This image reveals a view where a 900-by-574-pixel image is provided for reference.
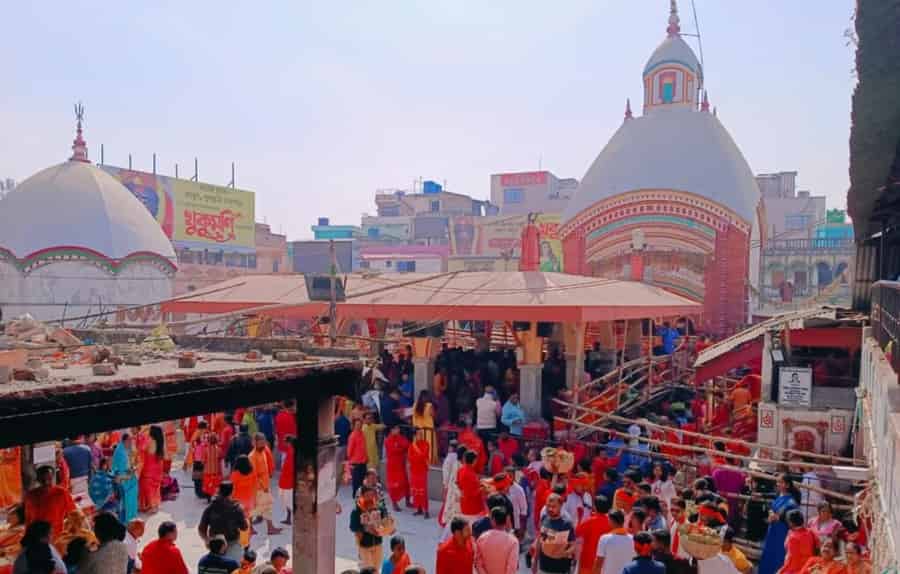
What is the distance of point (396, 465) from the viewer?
891cm

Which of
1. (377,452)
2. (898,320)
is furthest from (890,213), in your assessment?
(377,452)

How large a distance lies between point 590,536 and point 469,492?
4.83ft

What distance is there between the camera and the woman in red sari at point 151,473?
8.45 meters

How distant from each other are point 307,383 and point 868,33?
4159mm

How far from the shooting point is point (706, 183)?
19.6 m

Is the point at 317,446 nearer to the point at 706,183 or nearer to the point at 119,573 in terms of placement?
the point at 119,573

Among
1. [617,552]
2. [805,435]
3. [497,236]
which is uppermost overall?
[497,236]

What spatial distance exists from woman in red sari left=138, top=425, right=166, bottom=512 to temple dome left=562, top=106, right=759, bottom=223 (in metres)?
15.1

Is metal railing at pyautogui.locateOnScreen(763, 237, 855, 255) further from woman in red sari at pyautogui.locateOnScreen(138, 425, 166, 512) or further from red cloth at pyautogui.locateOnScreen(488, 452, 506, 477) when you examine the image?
woman in red sari at pyautogui.locateOnScreen(138, 425, 166, 512)

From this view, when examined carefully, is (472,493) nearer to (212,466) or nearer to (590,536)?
(590,536)

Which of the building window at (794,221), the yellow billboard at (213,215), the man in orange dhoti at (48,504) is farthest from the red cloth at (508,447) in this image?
the building window at (794,221)

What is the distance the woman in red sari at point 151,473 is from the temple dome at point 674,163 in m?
15.1

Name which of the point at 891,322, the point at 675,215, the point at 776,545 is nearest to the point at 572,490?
the point at 776,545

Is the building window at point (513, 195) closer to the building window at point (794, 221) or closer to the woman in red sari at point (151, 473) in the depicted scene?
the building window at point (794, 221)
